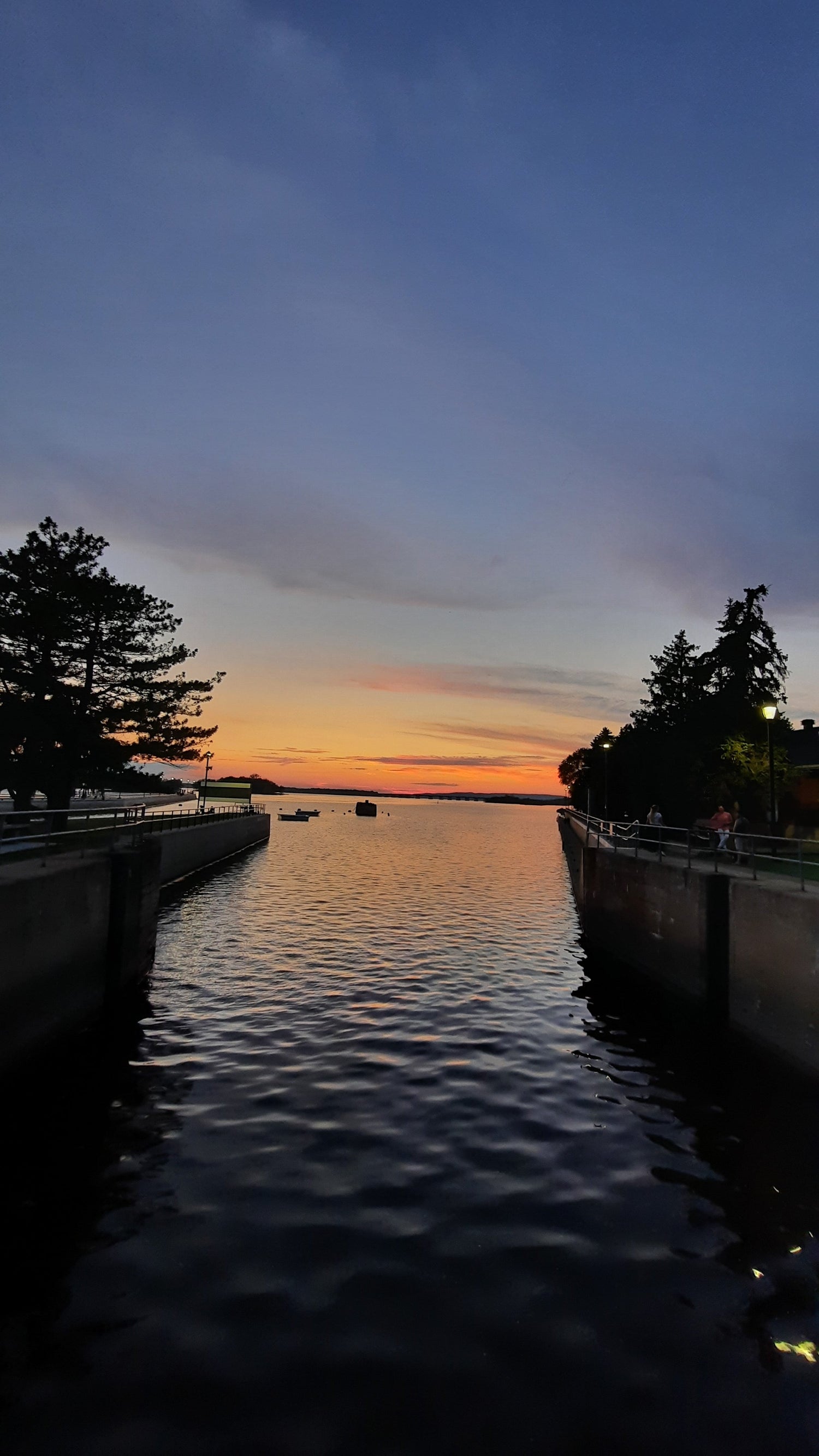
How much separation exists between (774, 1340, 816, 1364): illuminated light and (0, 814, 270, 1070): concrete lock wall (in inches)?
384

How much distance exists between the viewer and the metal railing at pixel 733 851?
49.7 ft

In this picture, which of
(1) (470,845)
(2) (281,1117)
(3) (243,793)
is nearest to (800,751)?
(1) (470,845)

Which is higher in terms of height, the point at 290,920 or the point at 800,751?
the point at 800,751

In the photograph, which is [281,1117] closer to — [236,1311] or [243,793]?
[236,1311]

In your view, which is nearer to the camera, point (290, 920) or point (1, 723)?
point (290, 920)

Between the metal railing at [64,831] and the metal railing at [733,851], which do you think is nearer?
the metal railing at [64,831]

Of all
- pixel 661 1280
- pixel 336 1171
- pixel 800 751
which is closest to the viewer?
pixel 661 1280

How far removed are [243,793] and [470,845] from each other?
2513cm

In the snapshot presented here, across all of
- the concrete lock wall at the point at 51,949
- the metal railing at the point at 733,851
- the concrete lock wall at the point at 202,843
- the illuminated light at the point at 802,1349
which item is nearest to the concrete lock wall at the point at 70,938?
the concrete lock wall at the point at 51,949

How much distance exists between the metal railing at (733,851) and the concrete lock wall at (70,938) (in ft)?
40.7

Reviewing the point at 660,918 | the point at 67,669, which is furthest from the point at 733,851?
the point at 67,669

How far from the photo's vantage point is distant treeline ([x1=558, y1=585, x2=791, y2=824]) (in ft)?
169

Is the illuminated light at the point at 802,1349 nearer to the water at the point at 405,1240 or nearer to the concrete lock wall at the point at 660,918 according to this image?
the water at the point at 405,1240

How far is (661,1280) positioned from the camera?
6613 mm
